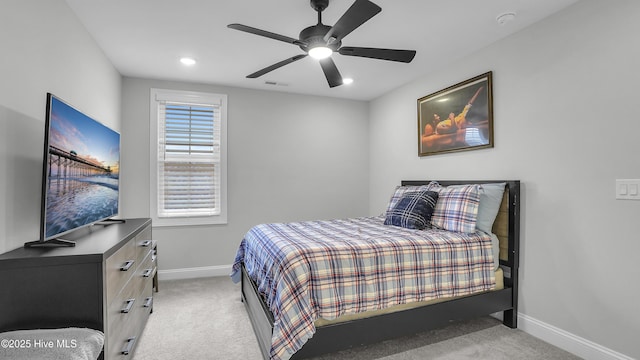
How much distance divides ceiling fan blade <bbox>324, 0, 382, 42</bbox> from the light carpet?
2.16m

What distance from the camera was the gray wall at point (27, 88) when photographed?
1605mm

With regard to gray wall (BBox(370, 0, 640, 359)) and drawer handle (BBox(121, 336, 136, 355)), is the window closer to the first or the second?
drawer handle (BBox(121, 336, 136, 355))

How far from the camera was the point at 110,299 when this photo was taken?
1640mm

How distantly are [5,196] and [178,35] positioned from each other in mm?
1801

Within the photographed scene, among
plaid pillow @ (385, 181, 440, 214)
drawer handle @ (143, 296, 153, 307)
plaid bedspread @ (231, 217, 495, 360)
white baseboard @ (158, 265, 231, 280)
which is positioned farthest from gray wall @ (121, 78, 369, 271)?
plaid bedspread @ (231, 217, 495, 360)

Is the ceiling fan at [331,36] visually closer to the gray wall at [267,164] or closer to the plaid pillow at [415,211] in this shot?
the plaid pillow at [415,211]

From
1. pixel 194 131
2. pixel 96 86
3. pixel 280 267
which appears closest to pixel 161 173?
pixel 194 131

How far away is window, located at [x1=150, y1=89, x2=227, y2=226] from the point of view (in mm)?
3938

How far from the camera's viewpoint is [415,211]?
2873 millimetres

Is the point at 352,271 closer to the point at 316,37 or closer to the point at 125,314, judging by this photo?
the point at 125,314

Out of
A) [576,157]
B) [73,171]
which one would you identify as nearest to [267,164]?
[73,171]

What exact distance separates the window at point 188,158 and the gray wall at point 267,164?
3.6 inches

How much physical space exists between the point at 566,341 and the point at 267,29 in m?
3.33

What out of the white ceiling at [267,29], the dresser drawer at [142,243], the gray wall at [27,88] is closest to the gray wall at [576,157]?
the white ceiling at [267,29]
